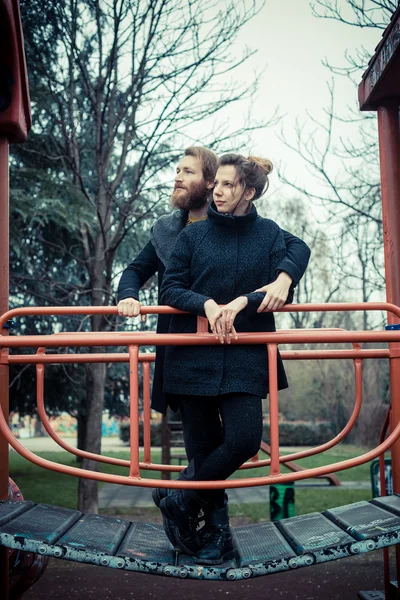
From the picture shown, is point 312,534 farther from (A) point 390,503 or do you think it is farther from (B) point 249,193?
(B) point 249,193

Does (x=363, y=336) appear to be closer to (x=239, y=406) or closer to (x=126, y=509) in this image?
(x=239, y=406)

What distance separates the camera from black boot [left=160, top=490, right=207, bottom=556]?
2.76 meters

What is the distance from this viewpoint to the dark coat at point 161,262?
9.22ft

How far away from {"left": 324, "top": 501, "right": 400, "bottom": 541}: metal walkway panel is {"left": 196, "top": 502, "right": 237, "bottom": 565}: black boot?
48 centimetres

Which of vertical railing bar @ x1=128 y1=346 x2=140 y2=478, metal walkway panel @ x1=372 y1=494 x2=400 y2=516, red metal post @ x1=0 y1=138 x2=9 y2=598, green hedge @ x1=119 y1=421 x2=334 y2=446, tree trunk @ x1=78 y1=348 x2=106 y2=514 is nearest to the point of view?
vertical railing bar @ x1=128 y1=346 x2=140 y2=478

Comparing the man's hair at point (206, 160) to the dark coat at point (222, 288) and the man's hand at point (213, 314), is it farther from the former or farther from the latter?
the man's hand at point (213, 314)

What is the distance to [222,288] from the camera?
2.77 metres

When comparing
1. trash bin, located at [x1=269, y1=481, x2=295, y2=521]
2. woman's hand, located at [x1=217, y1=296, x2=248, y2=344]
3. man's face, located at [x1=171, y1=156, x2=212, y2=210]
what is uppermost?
man's face, located at [x1=171, y1=156, x2=212, y2=210]

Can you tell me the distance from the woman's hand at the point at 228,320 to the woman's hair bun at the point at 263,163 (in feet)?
2.09

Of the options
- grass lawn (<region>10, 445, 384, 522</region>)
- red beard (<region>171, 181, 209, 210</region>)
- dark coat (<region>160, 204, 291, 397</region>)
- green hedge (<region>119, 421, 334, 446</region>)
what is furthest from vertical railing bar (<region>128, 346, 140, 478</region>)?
green hedge (<region>119, 421, 334, 446</region>)

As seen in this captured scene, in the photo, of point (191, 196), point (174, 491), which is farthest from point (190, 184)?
point (174, 491)

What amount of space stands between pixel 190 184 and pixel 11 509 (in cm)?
162

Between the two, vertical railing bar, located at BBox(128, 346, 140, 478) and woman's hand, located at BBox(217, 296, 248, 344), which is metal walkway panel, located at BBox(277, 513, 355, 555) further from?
woman's hand, located at BBox(217, 296, 248, 344)

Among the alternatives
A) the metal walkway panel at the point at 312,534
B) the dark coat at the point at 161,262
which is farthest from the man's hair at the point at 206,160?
the metal walkway panel at the point at 312,534
